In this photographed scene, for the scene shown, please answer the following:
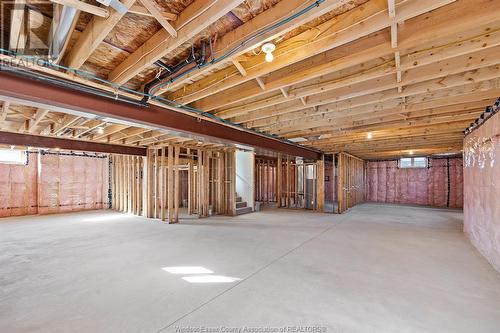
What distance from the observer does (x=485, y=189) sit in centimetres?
365

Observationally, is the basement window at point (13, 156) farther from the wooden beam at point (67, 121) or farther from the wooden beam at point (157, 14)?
the wooden beam at point (157, 14)

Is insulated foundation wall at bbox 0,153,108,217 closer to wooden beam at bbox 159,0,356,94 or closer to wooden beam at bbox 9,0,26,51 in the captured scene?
wooden beam at bbox 9,0,26,51

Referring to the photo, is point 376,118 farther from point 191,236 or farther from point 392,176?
point 392,176

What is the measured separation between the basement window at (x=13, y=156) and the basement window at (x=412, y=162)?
1529cm

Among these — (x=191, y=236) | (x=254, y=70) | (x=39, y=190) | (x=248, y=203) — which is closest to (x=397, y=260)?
(x=254, y=70)

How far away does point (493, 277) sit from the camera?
291 cm

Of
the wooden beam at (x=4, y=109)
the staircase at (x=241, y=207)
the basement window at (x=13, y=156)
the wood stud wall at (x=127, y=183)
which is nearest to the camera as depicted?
the wooden beam at (x=4, y=109)

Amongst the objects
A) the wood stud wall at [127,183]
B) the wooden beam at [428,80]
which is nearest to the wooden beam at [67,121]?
the wood stud wall at [127,183]

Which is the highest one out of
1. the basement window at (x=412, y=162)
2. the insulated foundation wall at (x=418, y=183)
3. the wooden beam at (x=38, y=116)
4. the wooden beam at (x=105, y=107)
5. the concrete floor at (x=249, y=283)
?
the wooden beam at (x=38, y=116)

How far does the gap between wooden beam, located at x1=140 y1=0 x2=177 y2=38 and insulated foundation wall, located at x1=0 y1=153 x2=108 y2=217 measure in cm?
892

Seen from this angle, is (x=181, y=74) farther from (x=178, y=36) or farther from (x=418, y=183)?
(x=418, y=183)

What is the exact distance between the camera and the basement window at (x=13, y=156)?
7.31 metres

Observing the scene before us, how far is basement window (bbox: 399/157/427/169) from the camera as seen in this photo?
10711mm

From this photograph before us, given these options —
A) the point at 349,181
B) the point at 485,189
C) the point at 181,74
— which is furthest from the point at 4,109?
the point at 349,181
